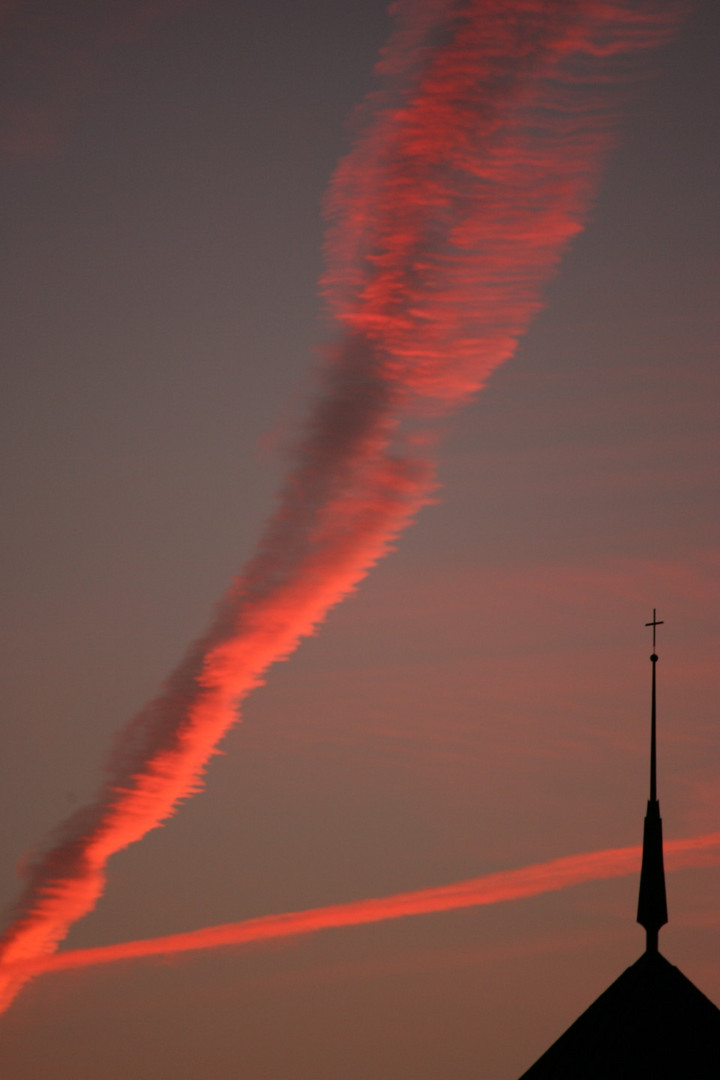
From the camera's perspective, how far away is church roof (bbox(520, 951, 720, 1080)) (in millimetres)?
91312

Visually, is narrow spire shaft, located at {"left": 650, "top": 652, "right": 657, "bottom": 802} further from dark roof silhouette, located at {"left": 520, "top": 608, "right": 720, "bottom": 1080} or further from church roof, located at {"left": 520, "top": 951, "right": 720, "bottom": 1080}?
church roof, located at {"left": 520, "top": 951, "right": 720, "bottom": 1080}

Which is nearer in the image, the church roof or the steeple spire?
the church roof

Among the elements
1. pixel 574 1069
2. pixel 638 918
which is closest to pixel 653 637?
pixel 638 918

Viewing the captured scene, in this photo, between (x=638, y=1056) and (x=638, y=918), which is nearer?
(x=638, y=1056)

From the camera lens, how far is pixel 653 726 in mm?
102688

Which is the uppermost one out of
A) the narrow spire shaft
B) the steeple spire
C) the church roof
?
the narrow spire shaft

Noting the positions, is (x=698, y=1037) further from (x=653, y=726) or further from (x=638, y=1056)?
(x=653, y=726)

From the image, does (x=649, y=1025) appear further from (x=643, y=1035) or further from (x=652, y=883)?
(x=652, y=883)

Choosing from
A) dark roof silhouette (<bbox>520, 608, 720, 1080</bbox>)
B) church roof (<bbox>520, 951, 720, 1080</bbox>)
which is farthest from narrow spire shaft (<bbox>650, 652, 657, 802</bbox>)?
church roof (<bbox>520, 951, 720, 1080</bbox>)

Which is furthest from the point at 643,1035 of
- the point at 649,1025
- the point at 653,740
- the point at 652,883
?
the point at 653,740

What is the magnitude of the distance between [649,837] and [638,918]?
3.81 m

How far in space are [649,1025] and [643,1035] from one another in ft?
2.88

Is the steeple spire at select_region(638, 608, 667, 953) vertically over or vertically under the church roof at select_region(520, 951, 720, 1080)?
over

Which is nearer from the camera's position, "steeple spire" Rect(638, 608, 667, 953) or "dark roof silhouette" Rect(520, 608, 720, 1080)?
"dark roof silhouette" Rect(520, 608, 720, 1080)
